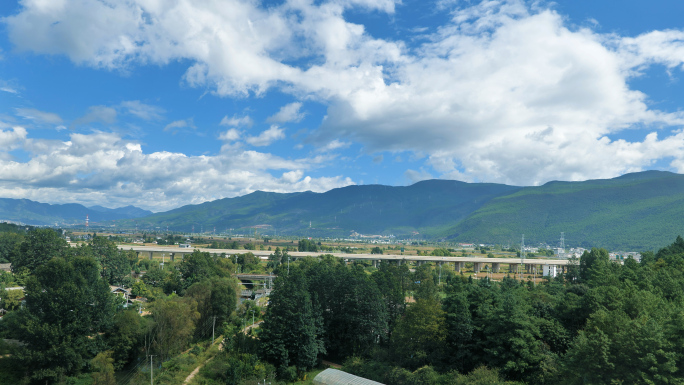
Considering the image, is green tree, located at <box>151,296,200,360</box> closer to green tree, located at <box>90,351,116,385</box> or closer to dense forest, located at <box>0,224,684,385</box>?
dense forest, located at <box>0,224,684,385</box>

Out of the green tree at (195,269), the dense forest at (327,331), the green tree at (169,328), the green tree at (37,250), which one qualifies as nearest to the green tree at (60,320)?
the dense forest at (327,331)

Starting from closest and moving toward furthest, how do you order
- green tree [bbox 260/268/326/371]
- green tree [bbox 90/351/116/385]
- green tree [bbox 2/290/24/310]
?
1. green tree [bbox 90/351/116/385]
2. green tree [bbox 260/268/326/371]
3. green tree [bbox 2/290/24/310]

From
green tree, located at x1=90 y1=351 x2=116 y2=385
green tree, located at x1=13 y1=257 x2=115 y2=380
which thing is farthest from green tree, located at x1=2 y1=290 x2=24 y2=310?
green tree, located at x1=90 y1=351 x2=116 y2=385

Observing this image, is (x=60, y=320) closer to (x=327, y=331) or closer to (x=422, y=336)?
(x=327, y=331)

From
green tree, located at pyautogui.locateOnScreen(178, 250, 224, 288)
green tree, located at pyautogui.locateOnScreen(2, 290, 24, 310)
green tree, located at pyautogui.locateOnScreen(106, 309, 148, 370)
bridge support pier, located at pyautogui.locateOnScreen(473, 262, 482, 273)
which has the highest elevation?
green tree, located at pyautogui.locateOnScreen(178, 250, 224, 288)

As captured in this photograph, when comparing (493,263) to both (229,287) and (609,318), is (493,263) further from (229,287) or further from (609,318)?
(609,318)

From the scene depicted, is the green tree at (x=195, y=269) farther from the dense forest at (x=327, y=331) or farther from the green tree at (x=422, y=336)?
the green tree at (x=422, y=336)

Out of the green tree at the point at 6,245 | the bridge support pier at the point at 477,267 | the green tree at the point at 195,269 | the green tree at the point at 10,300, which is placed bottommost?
the bridge support pier at the point at 477,267

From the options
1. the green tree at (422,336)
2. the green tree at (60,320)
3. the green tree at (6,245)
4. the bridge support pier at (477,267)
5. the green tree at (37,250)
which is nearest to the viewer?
the green tree at (422,336)

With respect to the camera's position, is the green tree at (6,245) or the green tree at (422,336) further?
the green tree at (6,245)

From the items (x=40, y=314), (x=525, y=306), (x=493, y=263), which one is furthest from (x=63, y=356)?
(x=493, y=263)

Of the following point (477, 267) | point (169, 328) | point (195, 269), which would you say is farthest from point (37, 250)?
point (477, 267)

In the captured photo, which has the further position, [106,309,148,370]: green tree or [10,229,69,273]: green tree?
[10,229,69,273]: green tree

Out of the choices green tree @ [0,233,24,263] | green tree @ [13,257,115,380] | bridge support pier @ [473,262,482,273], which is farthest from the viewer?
bridge support pier @ [473,262,482,273]
